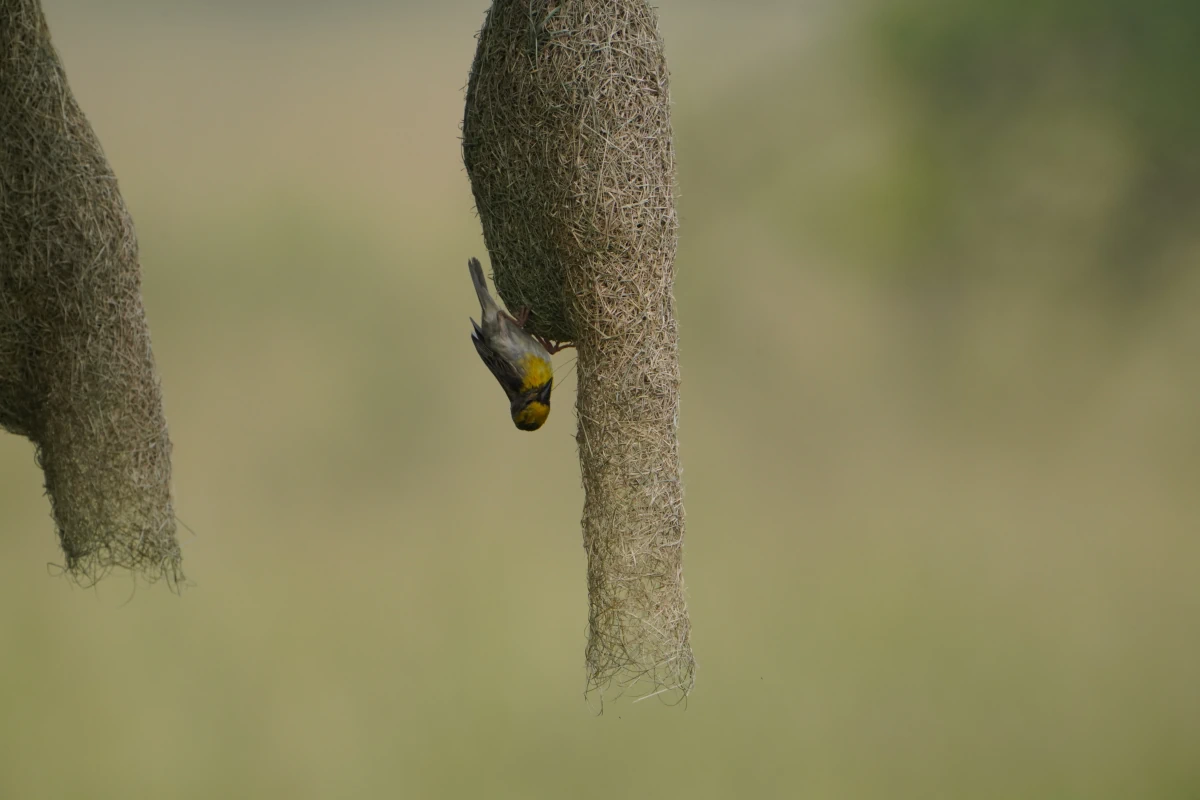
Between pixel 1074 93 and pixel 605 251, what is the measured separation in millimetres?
1436

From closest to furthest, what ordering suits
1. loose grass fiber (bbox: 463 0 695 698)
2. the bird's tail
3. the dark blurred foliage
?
loose grass fiber (bbox: 463 0 695 698)
the bird's tail
the dark blurred foliage

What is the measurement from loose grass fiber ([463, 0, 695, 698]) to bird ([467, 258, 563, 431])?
0.05 metres

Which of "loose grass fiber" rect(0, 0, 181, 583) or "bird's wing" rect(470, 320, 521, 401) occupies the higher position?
"loose grass fiber" rect(0, 0, 181, 583)

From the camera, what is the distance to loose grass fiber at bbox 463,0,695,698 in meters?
1.66

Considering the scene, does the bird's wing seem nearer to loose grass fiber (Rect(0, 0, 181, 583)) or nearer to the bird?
the bird

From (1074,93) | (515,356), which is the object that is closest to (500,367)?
(515,356)

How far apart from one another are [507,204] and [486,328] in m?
0.25

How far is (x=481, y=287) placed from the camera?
1872 millimetres

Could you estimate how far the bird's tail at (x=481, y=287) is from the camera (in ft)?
6.11

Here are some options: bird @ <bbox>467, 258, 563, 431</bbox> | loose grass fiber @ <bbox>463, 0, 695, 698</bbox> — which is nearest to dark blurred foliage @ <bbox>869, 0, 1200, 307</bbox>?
loose grass fiber @ <bbox>463, 0, 695, 698</bbox>

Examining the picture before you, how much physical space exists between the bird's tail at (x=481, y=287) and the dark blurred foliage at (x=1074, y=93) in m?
1.19

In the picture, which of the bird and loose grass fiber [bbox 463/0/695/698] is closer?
loose grass fiber [bbox 463/0/695/698]

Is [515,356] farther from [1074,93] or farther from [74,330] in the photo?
[1074,93]

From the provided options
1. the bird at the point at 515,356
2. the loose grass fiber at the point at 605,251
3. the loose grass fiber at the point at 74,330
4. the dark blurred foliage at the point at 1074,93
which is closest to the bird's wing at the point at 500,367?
the bird at the point at 515,356
